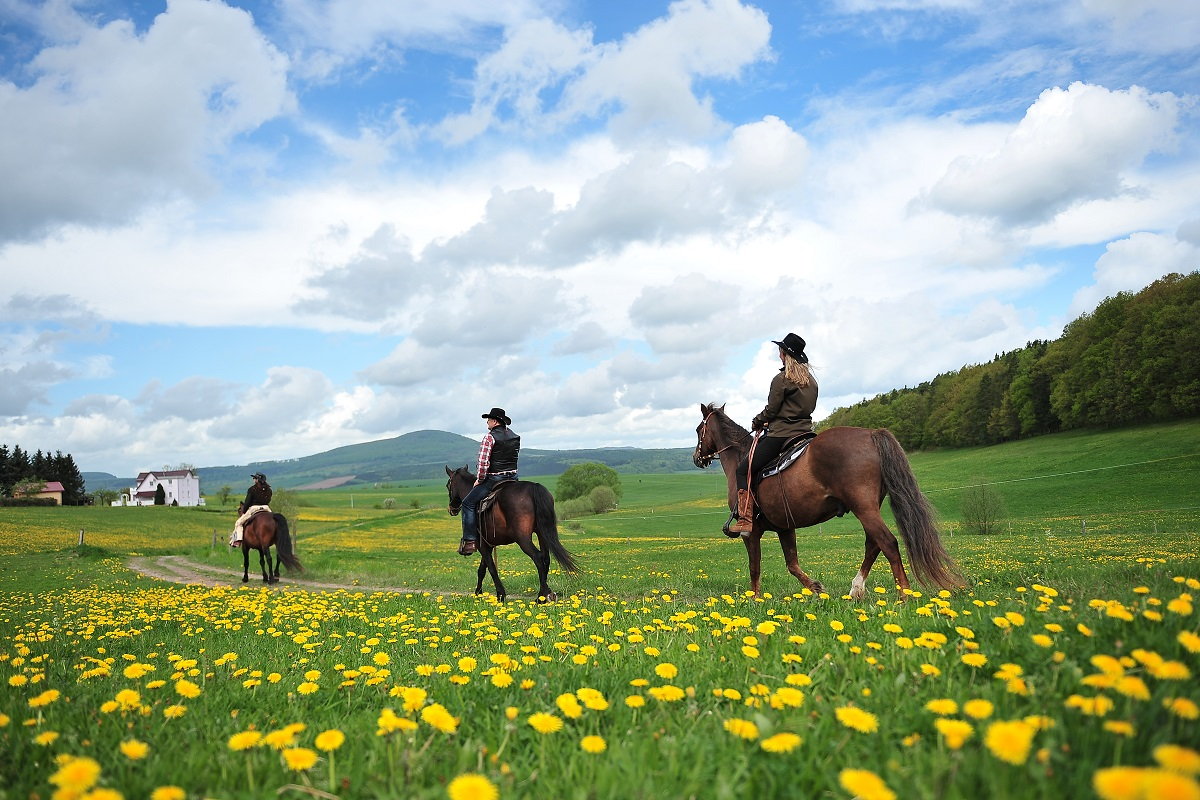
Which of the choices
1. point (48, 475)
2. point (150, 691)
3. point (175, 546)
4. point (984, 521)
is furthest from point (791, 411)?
point (48, 475)

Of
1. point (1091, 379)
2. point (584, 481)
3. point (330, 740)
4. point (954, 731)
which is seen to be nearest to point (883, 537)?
point (954, 731)

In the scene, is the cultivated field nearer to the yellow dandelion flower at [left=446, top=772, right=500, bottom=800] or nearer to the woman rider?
the yellow dandelion flower at [left=446, top=772, right=500, bottom=800]

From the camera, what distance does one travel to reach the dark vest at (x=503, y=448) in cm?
1326

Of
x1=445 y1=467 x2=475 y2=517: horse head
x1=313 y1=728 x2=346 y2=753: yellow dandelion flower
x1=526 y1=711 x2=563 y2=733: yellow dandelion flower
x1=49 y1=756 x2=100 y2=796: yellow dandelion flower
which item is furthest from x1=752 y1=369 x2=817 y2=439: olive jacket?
x1=49 y1=756 x2=100 y2=796: yellow dandelion flower

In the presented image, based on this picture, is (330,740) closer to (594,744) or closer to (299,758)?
(299,758)

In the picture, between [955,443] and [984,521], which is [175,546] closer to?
[984,521]

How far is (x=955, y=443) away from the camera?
9275 cm

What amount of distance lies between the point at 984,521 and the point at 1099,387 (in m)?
42.7

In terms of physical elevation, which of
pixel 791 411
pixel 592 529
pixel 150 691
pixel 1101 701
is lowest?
pixel 592 529

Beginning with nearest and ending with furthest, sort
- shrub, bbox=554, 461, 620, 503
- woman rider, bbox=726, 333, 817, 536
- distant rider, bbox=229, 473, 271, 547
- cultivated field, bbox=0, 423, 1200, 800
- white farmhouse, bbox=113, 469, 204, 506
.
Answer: cultivated field, bbox=0, 423, 1200, 800
woman rider, bbox=726, 333, 817, 536
distant rider, bbox=229, 473, 271, 547
shrub, bbox=554, 461, 620, 503
white farmhouse, bbox=113, 469, 204, 506

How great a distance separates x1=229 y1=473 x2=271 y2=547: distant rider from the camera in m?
22.6

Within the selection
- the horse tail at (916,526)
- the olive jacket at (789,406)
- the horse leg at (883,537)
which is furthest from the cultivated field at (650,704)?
the olive jacket at (789,406)

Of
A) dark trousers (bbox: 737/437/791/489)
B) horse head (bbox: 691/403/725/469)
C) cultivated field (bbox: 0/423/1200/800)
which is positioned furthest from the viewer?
horse head (bbox: 691/403/725/469)

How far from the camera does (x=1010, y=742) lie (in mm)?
2016
